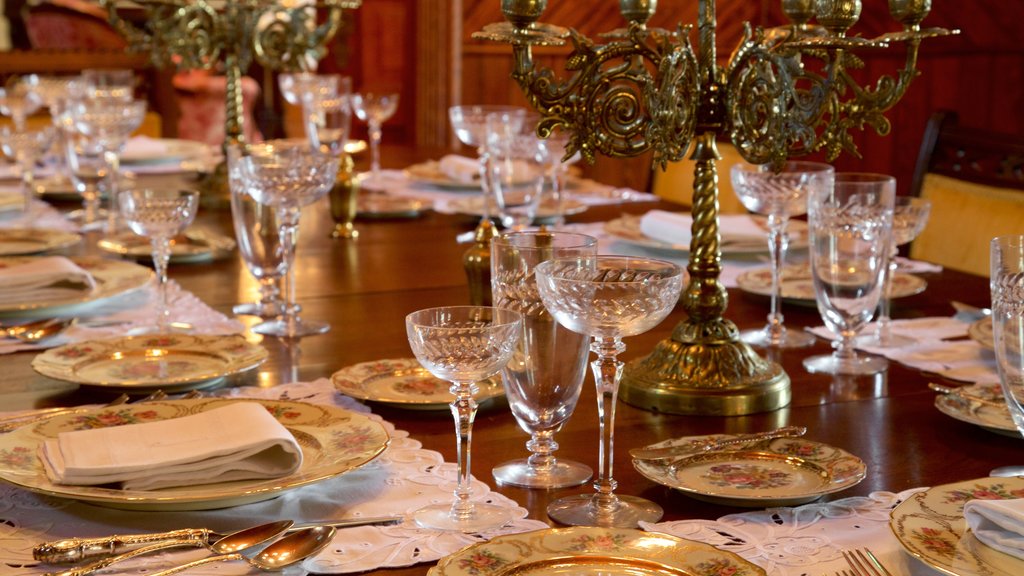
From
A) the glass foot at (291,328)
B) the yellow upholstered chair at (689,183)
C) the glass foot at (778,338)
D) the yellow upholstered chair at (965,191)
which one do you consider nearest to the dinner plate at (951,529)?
the glass foot at (778,338)

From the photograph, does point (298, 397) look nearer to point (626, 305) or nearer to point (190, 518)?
point (190, 518)

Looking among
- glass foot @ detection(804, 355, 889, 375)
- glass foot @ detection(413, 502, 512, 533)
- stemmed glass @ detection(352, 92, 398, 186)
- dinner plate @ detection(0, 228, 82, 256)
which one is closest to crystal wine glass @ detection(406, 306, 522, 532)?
glass foot @ detection(413, 502, 512, 533)

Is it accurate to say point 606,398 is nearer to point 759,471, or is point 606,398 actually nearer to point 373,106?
point 759,471

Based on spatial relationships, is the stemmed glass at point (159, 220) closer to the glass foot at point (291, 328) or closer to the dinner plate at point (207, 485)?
the glass foot at point (291, 328)

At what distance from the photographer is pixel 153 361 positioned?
58.2 inches

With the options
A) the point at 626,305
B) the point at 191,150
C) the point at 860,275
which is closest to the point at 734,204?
the point at 191,150

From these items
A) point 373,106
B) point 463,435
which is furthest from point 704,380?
point 373,106

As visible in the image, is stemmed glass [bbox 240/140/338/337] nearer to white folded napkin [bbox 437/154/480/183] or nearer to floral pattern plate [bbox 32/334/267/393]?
floral pattern plate [bbox 32/334/267/393]

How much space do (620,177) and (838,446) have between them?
366 centimetres

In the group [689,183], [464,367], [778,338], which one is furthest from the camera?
[689,183]

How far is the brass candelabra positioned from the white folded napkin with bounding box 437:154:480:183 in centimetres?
162

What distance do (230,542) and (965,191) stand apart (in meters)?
1.90

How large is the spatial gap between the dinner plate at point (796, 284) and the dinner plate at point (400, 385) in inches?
24.5

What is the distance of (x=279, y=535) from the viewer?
36.8 inches
